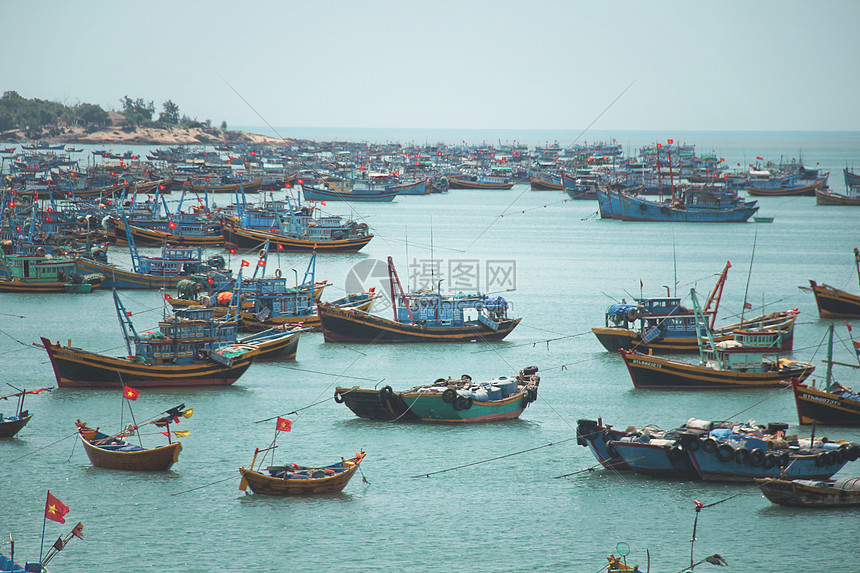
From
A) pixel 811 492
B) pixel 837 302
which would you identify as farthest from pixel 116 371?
pixel 837 302

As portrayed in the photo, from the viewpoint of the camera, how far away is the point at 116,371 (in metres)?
38.3

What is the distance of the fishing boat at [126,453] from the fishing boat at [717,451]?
43.0 ft

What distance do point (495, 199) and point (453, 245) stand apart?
6295 cm

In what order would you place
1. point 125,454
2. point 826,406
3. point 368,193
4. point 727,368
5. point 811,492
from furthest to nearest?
point 368,193, point 727,368, point 826,406, point 125,454, point 811,492

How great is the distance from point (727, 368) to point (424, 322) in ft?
51.8

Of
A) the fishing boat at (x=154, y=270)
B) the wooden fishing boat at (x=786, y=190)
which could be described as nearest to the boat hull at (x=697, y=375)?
the fishing boat at (x=154, y=270)

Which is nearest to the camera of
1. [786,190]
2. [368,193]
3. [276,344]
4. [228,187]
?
[276,344]

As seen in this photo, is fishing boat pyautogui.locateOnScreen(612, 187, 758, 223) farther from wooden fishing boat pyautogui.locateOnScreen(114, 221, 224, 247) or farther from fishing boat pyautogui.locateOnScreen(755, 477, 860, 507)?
fishing boat pyautogui.locateOnScreen(755, 477, 860, 507)

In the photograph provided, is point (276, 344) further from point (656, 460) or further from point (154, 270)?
point (154, 270)

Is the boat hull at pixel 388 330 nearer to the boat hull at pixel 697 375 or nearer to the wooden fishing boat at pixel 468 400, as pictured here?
the boat hull at pixel 697 375

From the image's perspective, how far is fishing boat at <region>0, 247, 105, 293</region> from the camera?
62.4 metres

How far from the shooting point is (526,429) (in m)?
34.2

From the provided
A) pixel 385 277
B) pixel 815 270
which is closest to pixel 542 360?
pixel 385 277

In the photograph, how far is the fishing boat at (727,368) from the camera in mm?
38281
